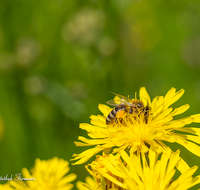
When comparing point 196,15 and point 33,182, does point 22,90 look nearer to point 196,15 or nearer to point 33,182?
point 33,182

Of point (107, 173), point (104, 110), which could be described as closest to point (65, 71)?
point (104, 110)

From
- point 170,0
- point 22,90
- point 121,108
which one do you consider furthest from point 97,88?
point 170,0

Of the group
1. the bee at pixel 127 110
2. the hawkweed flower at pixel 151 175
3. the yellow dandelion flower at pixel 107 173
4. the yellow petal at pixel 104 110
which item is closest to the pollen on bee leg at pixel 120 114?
the bee at pixel 127 110

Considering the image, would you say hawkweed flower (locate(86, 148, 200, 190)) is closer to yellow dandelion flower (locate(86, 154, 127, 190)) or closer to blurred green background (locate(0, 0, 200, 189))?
yellow dandelion flower (locate(86, 154, 127, 190))

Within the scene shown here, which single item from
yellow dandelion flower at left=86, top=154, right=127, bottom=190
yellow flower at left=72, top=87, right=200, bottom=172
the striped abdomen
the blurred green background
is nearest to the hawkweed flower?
yellow dandelion flower at left=86, top=154, right=127, bottom=190

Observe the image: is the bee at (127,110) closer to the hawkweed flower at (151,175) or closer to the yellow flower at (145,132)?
the yellow flower at (145,132)
